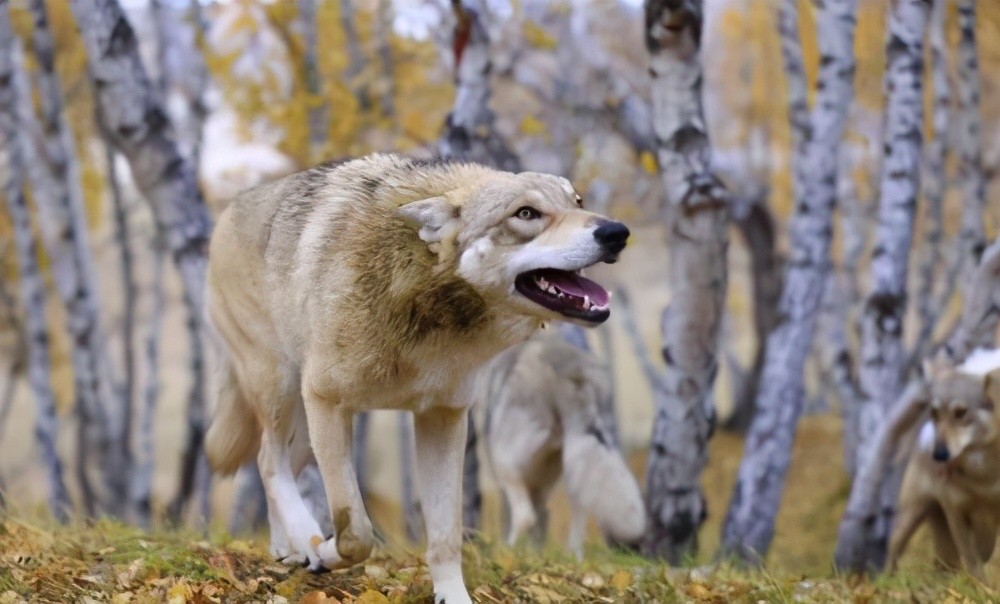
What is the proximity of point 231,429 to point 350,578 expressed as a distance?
1.08 meters

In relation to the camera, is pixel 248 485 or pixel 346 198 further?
pixel 248 485

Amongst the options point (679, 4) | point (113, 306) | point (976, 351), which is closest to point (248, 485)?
point (679, 4)

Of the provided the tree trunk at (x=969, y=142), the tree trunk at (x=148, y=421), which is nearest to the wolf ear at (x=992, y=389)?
the tree trunk at (x=969, y=142)

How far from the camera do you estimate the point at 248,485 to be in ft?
30.0

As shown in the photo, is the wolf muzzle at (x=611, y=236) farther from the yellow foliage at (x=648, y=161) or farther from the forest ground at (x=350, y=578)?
the yellow foliage at (x=648, y=161)

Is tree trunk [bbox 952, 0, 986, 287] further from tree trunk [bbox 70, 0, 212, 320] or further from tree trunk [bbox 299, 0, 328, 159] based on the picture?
tree trunk [bbox 299, 0, 328, 159]

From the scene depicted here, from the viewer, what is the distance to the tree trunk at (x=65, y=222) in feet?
34.9

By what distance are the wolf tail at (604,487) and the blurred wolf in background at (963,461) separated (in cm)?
167

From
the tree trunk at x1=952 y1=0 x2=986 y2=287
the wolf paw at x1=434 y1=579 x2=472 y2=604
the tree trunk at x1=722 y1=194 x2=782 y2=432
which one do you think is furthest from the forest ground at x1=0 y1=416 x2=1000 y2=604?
the tree trunk at x1=722 y1=194 x2=782 y2=432

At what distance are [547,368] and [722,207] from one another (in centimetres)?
205

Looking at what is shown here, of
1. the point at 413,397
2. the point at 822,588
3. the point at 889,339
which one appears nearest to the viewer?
the point at 413,397

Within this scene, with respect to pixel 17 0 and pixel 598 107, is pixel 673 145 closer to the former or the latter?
pixel 598 107

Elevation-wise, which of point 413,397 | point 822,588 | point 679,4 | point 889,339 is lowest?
point 822,588

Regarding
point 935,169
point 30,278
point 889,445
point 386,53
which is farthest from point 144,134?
point 935,169
